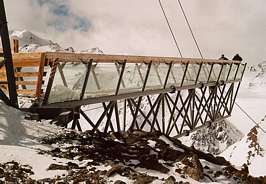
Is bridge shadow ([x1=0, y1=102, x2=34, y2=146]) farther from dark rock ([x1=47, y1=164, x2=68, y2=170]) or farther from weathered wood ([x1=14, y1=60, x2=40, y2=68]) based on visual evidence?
weathered wood ([x1=14, y1=60, x2=40, y2=68])

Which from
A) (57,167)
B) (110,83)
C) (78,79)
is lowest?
(57,167)

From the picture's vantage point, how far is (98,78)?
14.5 meters

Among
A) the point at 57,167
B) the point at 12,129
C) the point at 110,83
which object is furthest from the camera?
the point at 110,83

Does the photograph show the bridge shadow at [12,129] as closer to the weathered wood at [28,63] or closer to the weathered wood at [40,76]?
the weathered wood at [40,76]

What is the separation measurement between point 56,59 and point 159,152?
5.07m

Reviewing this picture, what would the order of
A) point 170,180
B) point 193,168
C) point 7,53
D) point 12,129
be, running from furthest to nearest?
point 7,53 → point 12,129 → point 193,168 → point 170,180

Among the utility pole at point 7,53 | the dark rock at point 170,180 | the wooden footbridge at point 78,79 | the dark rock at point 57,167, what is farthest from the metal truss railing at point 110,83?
the dark rock at point 170,180

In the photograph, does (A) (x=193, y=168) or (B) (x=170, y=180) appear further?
(A) (x=193, y=168)

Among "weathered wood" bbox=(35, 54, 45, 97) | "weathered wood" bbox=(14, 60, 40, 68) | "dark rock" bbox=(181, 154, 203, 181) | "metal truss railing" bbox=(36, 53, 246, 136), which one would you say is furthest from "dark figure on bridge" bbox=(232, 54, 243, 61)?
"dark rock" bbox=(181, 154, 203, 181)

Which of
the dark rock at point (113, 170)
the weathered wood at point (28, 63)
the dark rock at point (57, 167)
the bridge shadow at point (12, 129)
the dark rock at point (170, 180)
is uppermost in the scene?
the weathered wood at point (28, 63)

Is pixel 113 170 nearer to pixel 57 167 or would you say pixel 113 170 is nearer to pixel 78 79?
pixel 57 167

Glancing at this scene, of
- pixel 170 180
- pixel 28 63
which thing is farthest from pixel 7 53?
pixel 170 180

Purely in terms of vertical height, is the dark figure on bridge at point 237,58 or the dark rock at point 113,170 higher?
the dark figure on bridge at point 237,58

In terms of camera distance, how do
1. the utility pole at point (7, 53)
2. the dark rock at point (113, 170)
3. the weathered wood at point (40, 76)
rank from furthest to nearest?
the weathered wood at point (40, 76) < the utility pole at point (7, 53) < the dark rock at point (113, 170)
